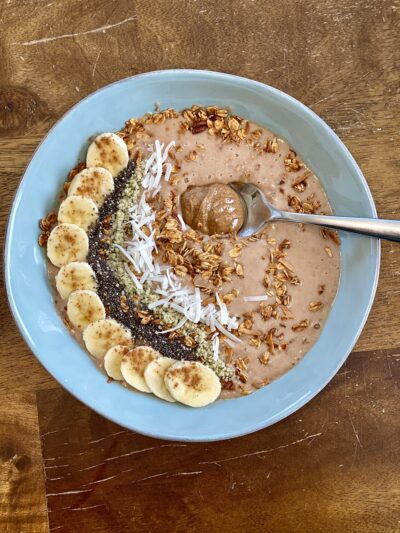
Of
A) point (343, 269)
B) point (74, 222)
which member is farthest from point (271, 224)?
point (74, 222)

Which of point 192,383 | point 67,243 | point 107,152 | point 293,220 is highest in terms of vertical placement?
point 107,152

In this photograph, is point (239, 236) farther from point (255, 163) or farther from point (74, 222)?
point (74, 222)

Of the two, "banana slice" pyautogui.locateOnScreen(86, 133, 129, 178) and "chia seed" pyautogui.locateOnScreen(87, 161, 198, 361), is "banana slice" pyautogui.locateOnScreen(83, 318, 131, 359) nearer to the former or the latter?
"chia seed" pyautogui.locateOnScreen(87, 161, 198, 361)

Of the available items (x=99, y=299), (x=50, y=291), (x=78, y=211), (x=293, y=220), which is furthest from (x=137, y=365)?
(x=293, y=220)

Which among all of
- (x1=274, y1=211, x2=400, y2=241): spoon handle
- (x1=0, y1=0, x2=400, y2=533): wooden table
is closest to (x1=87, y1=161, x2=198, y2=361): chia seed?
(x1=0, y1=0, x2=400, y2=533): wooden table

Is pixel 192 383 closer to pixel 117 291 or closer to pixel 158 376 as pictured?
pixel 158 376

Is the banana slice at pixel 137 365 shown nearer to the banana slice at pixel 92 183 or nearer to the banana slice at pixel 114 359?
the banana slice at pixel 114 359
